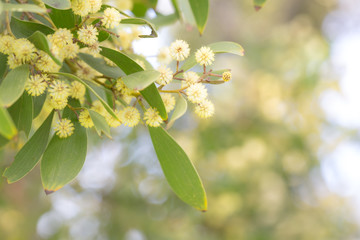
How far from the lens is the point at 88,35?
525 millimetres

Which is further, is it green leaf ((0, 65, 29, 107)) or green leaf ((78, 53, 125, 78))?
green leaf ((78, 53, 125, 78))

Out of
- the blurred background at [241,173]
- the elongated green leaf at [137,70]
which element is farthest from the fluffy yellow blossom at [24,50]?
the blurred background at [241,173]

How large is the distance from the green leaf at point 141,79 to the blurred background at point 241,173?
4.68ft

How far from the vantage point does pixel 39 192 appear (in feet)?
5.88

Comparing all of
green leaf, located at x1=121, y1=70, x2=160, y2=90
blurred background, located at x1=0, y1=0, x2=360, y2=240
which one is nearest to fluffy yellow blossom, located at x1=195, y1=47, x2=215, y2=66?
green leaf, located at x1=121, y1=70, x2=160, y2=90

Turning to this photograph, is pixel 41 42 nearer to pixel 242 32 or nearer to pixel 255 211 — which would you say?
pixel 255 211

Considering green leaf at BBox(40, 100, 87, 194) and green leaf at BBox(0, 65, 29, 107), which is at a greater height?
green leaf at BBox(0, 65, 29, 107)

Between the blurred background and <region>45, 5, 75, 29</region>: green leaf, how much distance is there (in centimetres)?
135

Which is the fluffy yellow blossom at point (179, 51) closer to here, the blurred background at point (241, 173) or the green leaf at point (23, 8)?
the green leaf at point (23, 8)

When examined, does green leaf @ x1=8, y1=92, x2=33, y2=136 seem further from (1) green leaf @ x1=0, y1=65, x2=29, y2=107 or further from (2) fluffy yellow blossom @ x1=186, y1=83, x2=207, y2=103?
(2) fluffy yellow blossom @ x1=186, y1=83, x2=207, y2=103

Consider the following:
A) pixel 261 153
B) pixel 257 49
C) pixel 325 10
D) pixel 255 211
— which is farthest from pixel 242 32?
pixel 255 211

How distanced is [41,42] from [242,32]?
2989 mm

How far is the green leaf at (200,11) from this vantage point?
74 centimetres

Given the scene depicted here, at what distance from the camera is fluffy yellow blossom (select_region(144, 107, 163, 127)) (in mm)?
531
